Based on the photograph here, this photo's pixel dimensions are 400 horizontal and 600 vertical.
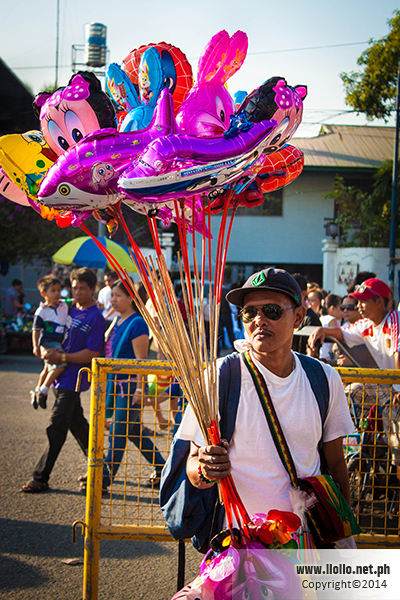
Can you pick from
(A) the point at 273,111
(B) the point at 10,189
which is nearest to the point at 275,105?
(A) the point at 273,111

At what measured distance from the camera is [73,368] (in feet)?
16.3

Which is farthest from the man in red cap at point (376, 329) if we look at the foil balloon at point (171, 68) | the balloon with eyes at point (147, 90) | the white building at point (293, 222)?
the white building at point (293, 222)

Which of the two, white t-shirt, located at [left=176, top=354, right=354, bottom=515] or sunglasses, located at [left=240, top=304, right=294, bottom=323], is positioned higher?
sunglasses, located at [left=240, top=304, right=294, bottom=323]

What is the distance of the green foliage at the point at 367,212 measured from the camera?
18.1 meters

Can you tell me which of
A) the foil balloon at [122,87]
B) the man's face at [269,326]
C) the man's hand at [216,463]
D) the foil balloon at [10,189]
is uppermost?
the foil balloon at [122,87]

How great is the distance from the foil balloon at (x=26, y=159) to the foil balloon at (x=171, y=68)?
52 centimetres

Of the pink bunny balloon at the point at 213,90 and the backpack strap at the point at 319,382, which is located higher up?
the pink bunny balloon at the point at 213,90

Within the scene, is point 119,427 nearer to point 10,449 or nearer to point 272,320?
point 10,449

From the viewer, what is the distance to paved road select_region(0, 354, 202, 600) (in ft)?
10.7

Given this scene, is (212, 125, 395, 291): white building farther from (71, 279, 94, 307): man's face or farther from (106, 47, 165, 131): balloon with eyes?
(106, 47, 165, 131): balloon with eyes

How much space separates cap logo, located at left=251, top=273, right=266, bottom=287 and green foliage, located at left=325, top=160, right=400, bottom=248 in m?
16.6

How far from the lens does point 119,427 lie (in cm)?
438

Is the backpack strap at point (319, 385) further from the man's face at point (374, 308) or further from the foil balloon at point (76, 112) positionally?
the man's face at point (374, 308)
